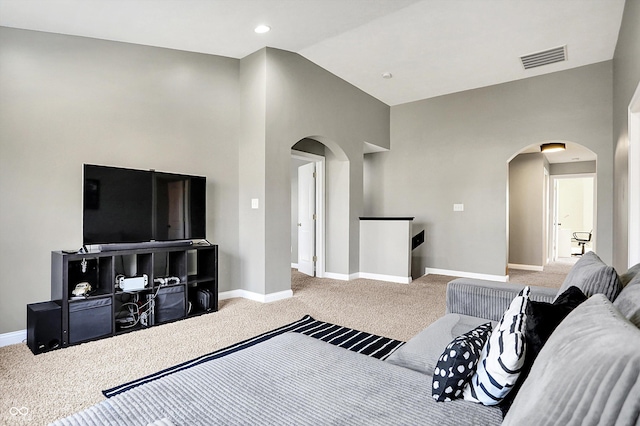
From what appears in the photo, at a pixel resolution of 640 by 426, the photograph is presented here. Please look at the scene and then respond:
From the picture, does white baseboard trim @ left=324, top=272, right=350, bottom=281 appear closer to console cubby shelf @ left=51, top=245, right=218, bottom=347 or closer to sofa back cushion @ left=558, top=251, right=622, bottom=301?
console cubby shelf @ left=51, top=245, right=218, bottom=347

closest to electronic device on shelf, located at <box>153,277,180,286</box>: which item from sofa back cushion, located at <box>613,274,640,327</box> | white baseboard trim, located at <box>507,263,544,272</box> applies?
sofa back cushion, located at <box>613,274,640,327</box>

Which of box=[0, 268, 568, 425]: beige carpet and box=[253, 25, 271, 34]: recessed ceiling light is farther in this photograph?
box=[253, 25, 271, 34]: recessed ceiling light

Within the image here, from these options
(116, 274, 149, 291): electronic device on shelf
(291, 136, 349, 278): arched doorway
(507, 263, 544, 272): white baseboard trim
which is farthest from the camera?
(507, 263, 544, 272): white baseboard trim

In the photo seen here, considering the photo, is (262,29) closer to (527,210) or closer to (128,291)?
(128,291)

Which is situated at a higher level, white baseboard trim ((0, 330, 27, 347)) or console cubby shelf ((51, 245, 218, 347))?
console cubby shelf ((51, 245, 218, 347))

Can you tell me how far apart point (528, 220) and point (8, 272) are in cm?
793

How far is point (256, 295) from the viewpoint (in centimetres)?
409

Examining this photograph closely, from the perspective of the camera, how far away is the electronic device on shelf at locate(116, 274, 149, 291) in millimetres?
3035

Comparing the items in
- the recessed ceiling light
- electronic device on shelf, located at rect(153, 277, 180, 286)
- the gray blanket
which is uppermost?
the recessed ceiling light

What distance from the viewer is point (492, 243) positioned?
536 cm

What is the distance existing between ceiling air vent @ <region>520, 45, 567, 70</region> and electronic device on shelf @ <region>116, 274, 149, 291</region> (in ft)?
16.7

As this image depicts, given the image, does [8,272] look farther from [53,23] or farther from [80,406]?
[53,23]

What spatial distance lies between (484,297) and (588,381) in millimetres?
1707

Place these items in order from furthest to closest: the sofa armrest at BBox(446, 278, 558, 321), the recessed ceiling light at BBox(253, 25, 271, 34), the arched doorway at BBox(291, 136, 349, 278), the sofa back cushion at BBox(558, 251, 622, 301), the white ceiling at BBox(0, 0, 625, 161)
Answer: the arched doorway at BBox(291, 136, 349, 278), the recessed ceiling light at BBox(253, 25, 271, 34), the white ceiling at BBox(0, 0, 625, 161), the sofa armrest at BBox(446, 278, 558, 321), the sofa back cushion at BBox(558, 251, 622, 301)
